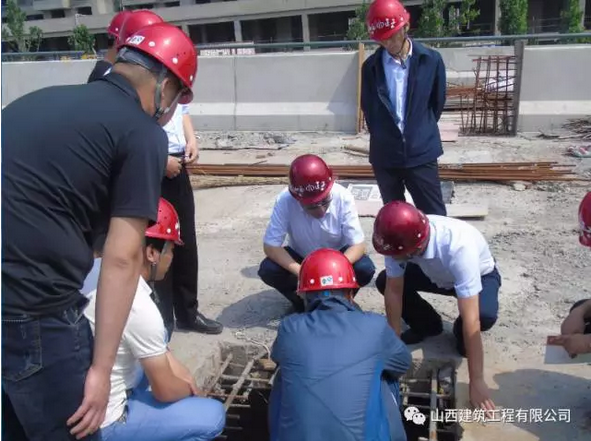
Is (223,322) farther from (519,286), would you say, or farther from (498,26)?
(498,26)

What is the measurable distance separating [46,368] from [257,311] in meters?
2.87

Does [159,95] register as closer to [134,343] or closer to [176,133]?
[134,343]

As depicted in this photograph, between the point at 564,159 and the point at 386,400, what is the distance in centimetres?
A: 613

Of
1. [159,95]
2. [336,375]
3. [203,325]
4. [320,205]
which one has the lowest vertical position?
[203,325]

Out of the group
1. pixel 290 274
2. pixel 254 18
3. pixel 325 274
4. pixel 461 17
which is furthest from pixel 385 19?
pixel 254 18

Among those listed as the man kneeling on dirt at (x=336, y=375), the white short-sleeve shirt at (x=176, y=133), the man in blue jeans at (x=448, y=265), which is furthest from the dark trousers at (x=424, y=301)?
the white short-sleeve shirt at (x=176, y=133)

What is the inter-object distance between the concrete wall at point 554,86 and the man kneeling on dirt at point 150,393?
7522 mm

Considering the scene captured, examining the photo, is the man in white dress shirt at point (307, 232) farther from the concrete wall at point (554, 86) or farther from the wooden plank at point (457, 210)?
the concrete wall at point (554, 86)

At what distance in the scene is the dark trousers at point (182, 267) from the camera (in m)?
4.04

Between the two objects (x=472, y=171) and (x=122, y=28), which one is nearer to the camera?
(x=122, y=28)

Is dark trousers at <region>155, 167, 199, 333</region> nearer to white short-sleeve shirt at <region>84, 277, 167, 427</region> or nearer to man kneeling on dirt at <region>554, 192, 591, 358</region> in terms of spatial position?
white short-sleeve shirt at <region>84, 277, 167, 427</region>

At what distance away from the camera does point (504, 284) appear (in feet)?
16.1

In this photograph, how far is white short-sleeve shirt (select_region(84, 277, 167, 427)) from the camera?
2527mm

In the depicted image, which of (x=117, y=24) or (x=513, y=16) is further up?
(x=117, y=24)
